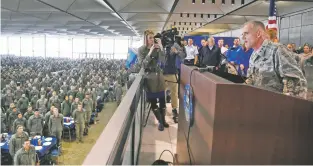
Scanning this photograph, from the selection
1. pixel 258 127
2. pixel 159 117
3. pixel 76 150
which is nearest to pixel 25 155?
pixel 76 150

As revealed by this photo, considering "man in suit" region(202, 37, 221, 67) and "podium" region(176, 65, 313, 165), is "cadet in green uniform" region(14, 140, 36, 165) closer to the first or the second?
"man in suit" region(202, 37, 221, 67)

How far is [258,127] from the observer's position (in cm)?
156

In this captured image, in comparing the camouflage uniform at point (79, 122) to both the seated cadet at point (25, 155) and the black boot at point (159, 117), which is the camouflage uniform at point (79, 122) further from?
the black boot at point (159, 117)

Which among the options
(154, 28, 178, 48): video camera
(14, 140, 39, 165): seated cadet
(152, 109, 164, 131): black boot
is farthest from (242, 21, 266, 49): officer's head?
(14, 140, 39, 165): seated cadet

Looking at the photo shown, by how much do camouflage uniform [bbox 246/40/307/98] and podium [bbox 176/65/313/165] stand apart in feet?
1.93

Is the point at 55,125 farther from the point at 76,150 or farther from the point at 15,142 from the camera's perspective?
the point at 15,142

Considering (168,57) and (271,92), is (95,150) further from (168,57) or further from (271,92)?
(168,57)

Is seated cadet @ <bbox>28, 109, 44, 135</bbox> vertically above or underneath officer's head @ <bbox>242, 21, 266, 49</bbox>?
underneath

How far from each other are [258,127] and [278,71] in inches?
32.0

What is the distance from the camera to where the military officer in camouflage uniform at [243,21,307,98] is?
2170 millimetres

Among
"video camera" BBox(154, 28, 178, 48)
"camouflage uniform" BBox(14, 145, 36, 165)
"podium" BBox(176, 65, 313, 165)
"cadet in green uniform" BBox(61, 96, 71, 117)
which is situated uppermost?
"video camera" BBox(154, 28, 178, 48)

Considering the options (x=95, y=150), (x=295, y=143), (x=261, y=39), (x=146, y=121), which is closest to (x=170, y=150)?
(x=146, y=121)

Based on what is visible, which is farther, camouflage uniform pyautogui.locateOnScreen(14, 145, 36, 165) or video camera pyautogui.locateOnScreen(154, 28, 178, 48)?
camouflage uniform pyautogui.locateOnScreen(14, 145, 36, 165)

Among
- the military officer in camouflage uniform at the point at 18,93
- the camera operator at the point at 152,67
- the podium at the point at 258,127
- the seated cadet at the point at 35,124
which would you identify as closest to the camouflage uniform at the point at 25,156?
the seated cadet at the point at 35,124
